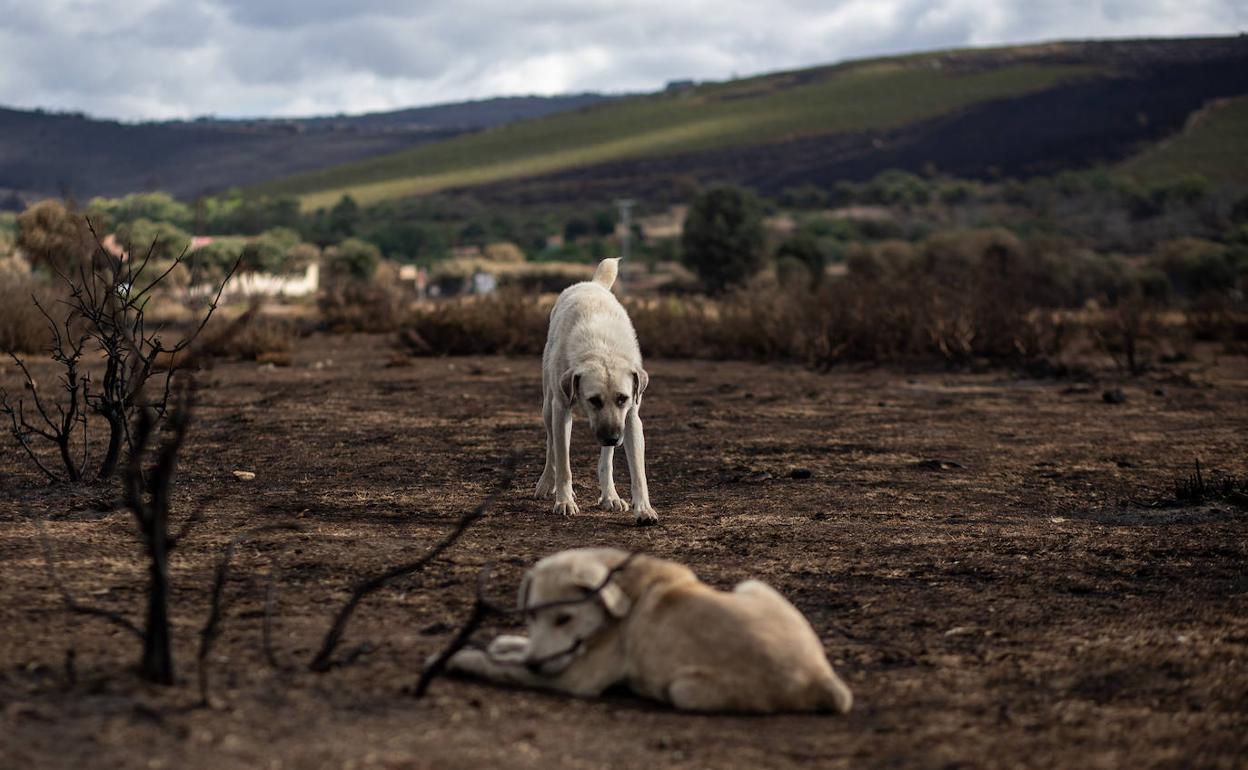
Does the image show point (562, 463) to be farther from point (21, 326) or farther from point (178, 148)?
point (178, 148)

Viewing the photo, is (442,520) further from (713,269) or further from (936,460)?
(713,269)

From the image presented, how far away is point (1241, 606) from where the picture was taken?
5332mm

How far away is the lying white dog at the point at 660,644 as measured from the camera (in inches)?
151

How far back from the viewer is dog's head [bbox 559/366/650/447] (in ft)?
22.6

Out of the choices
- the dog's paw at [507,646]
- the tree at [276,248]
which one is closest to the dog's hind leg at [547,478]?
the dog's paw at [507,646]

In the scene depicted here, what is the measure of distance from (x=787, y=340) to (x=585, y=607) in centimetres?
1600

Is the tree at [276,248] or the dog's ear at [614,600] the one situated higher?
the tree at [276,248]

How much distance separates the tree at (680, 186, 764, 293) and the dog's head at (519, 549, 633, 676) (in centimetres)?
4719

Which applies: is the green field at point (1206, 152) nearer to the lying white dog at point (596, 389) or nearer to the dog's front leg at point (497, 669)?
the lying white dog at point (596, 389)

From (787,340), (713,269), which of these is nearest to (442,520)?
(787,340)

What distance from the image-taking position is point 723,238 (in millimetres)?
52312

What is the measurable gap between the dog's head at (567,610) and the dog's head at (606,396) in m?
2.83

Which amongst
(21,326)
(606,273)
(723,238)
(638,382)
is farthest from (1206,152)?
(638,382)

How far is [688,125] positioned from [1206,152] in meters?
61.5
